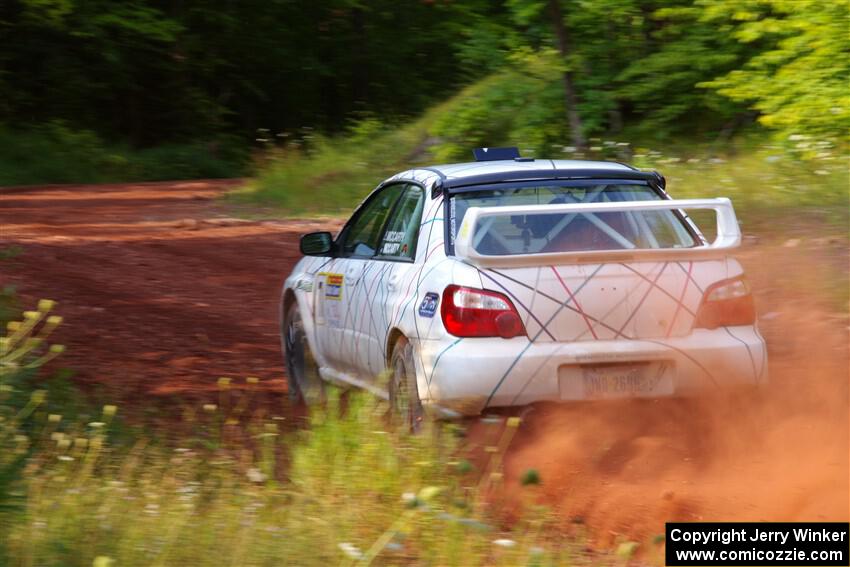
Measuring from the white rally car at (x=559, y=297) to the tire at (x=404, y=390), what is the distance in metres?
0.01

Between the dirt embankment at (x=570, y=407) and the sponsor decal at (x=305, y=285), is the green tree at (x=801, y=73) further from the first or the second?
the sponsor decal at (x=305, y=285)

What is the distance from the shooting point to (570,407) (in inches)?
235

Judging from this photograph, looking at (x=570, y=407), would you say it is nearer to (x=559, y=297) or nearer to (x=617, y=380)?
(x=617, y=380)

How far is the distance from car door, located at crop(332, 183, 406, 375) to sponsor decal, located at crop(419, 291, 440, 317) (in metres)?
0.86

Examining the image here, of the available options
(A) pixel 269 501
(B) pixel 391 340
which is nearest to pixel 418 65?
(B) pixel 391 340

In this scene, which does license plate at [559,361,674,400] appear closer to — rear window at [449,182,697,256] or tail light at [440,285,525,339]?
tail light at [440,285,525,339]

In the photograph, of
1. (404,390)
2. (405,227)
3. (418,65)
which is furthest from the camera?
(418,65)

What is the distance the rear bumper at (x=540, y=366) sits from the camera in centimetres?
587

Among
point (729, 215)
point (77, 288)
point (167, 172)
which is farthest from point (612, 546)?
point (167, 172)

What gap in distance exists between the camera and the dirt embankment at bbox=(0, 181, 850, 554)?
5.53 metres

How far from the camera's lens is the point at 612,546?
518 cm

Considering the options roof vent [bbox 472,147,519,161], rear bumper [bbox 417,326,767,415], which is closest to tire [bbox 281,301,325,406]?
roof vent [bbox 472,147,519,161]

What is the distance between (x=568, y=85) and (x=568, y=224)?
12579mm

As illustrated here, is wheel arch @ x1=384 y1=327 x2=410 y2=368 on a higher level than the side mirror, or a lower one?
lower
